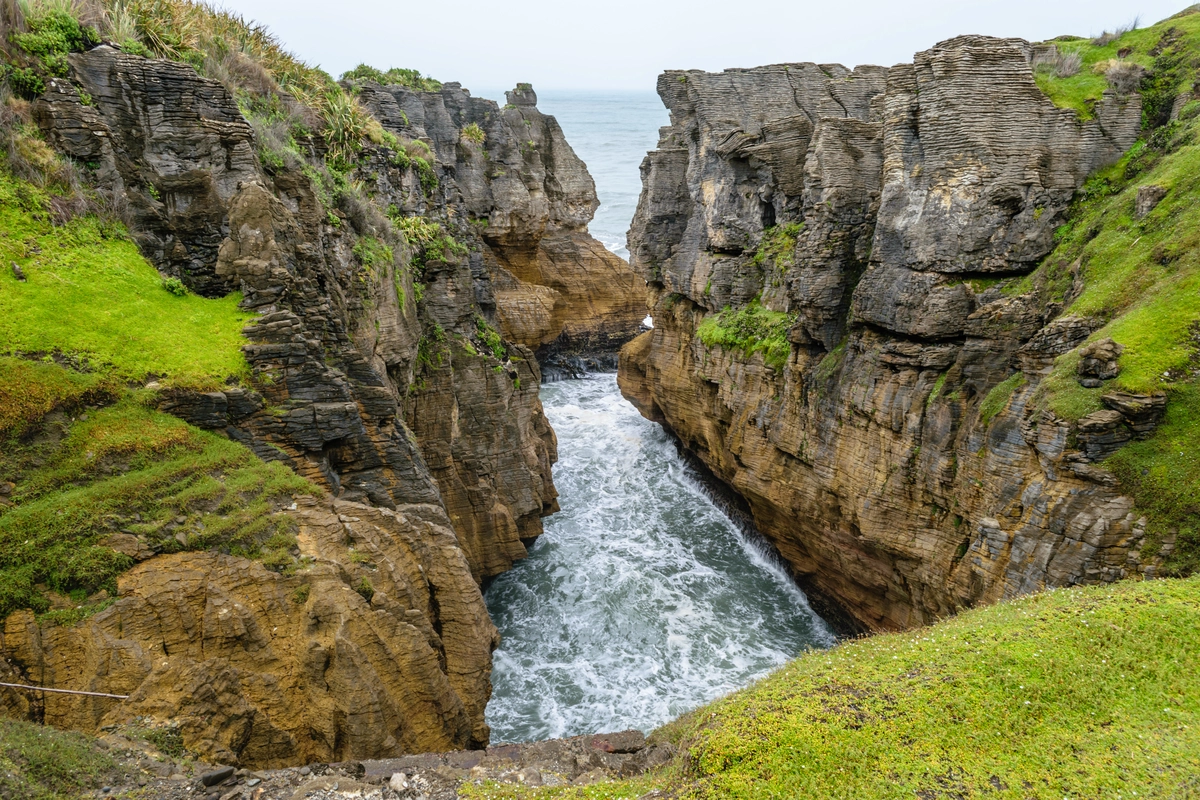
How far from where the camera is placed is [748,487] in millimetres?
21828

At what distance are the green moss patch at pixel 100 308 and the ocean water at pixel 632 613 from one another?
36.6ft

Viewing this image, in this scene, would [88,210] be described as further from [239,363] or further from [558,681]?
[558,681]

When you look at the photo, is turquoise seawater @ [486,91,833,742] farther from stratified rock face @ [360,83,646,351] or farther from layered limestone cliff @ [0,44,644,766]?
stratified rock face @ [360,83,646,351]

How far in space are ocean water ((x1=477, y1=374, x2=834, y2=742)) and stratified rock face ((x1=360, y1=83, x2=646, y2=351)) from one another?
12.1 metres

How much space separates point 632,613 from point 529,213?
2491 centimetres

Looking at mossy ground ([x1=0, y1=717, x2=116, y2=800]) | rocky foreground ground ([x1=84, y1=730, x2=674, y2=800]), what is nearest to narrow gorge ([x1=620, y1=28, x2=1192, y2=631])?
rocky foreground ground ([x1=84, y1=730, x2=674, y2=800])

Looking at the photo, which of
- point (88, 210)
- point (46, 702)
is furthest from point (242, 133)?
point (46, 702)

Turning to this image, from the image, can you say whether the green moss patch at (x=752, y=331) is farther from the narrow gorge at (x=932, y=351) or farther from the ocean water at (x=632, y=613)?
the ocean water at (x=632, y=613)

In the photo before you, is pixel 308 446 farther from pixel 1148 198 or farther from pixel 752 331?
pixel 1148 198

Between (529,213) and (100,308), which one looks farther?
(529,213)

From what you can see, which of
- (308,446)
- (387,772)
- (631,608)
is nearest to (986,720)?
(387,772)

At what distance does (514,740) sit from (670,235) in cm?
2197

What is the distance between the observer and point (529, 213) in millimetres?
37844

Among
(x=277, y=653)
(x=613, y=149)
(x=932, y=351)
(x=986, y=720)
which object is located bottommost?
(x=277, y=653)
